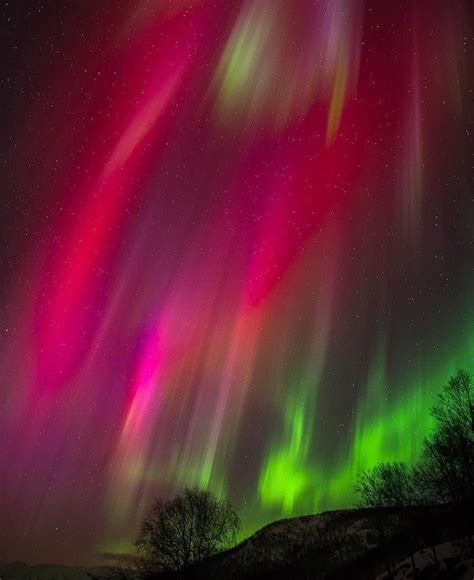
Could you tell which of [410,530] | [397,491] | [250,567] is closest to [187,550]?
[397,491]

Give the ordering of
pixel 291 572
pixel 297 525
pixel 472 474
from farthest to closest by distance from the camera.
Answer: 1. pixel 297 525
2. pixel 291 572
3. pixel 472 474

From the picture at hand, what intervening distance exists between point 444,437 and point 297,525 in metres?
132

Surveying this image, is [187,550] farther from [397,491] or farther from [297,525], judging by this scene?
[297,525]

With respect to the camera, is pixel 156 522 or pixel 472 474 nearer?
pixel 472 474

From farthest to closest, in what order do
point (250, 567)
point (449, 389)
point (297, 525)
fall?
point (297, 525)
point (250, 567)
point (449, 389)

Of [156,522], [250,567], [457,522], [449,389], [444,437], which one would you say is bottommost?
[250,567]

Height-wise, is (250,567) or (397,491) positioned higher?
(397,491)

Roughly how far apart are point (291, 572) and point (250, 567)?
24393 millimetres

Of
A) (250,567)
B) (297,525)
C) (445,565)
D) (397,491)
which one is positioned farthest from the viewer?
(297,525)

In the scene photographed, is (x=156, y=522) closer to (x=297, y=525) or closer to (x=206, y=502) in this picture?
(x=206, y=502)

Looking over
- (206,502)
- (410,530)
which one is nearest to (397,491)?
(410,530)

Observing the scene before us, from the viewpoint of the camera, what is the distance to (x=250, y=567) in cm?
11638

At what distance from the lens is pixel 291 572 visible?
96.8m

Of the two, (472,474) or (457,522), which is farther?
(457,522)
